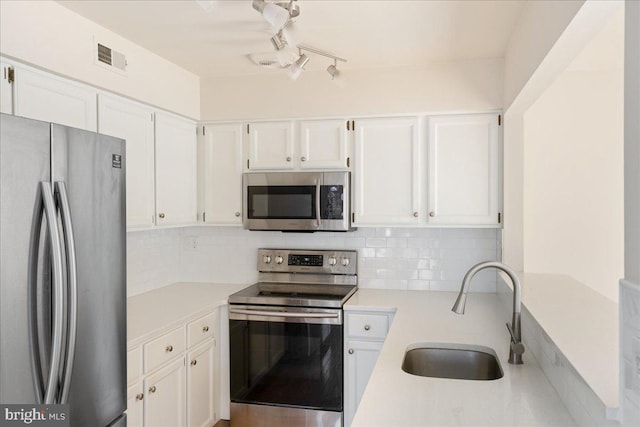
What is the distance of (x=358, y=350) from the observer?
3.02m

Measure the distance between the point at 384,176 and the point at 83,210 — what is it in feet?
6.58

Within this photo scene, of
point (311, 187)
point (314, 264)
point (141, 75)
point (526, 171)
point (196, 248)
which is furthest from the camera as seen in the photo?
point (196, 248)

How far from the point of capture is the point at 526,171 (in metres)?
A: 3.11

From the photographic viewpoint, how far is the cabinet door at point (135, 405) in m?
2.30

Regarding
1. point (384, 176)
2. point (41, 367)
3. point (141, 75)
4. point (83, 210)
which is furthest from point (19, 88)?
point (384, 176)

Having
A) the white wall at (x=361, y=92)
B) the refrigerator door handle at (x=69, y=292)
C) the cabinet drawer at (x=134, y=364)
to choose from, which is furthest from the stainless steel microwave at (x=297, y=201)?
the refrigerator door handle at (x=69, y=292)

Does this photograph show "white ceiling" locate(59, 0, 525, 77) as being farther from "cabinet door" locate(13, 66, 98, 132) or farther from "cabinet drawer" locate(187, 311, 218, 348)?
"cabinet drawer" locate(187, 311, 218, 348)

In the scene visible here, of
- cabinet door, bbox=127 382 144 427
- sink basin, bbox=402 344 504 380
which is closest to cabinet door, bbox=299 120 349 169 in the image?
sink basin, bbox=402 344 504 380

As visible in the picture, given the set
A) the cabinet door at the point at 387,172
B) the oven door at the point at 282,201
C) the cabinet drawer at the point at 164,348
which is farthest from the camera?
the oven door at the point at 282,201

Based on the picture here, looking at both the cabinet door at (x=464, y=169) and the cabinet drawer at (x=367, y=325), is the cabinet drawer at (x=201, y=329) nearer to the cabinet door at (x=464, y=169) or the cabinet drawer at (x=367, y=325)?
the cabinet drawer at (x=367, y=325)

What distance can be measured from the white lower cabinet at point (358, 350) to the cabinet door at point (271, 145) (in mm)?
1154

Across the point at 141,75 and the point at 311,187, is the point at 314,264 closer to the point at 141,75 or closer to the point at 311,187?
the point at 311,187

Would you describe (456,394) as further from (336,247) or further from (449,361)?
(336,247)

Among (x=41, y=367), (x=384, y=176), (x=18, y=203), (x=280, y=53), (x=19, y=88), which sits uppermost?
(x=280, y=53)
